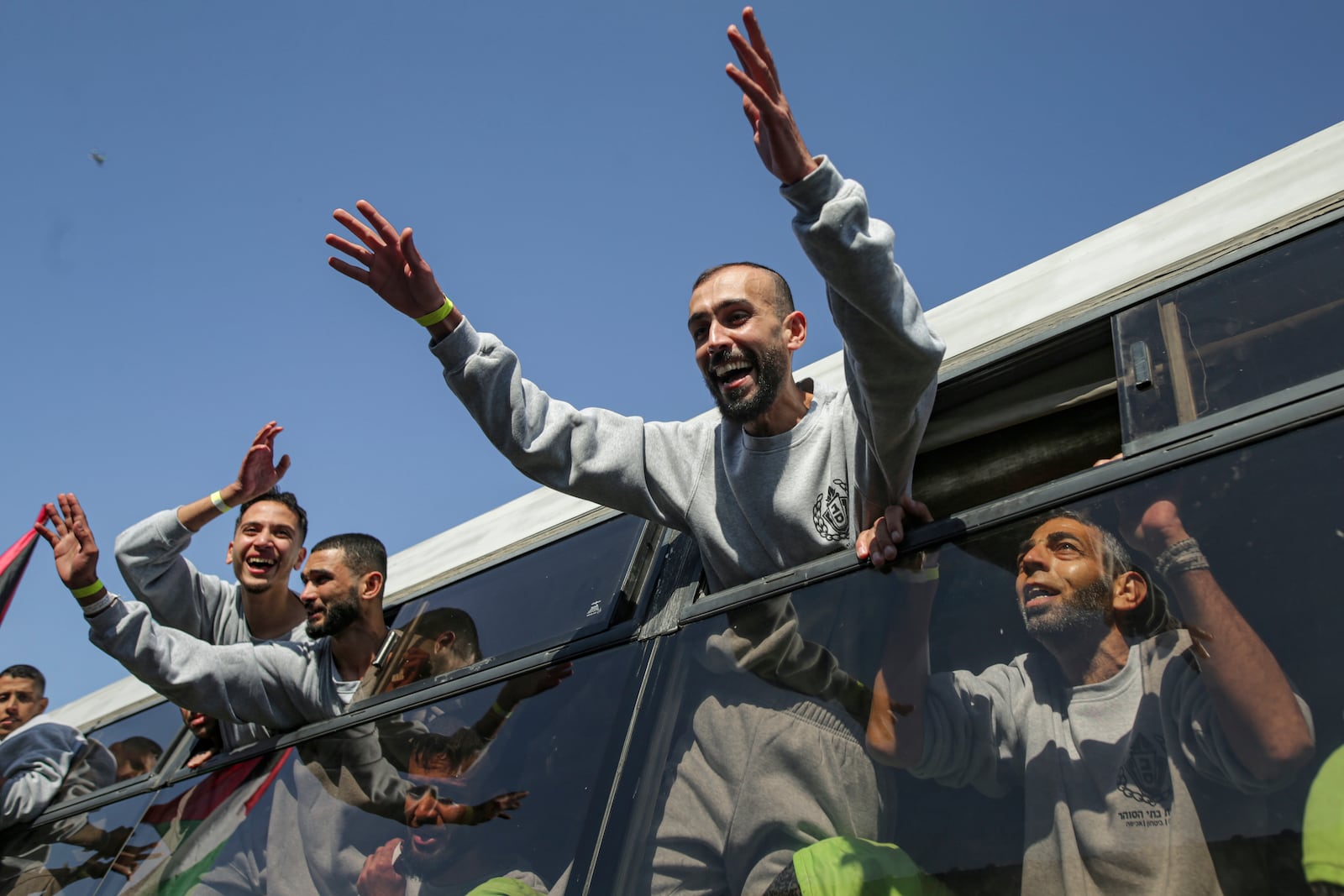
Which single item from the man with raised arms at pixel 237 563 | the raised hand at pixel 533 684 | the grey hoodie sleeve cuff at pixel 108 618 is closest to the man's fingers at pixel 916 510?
the raised hand at pixel 533 684

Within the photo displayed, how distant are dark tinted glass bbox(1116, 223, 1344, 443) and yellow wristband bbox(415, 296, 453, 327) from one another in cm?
124

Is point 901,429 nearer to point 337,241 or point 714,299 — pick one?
point 714,299

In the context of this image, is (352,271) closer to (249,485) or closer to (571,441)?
(571,441)

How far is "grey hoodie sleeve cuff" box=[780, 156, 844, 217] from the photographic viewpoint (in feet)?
5.30

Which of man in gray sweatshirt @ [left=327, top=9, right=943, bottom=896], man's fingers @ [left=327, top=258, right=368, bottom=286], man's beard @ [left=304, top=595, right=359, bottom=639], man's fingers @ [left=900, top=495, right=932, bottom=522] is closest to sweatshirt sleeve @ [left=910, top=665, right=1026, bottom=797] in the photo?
man in gray sweatshirt @ [left=327, top=9, right=943, bottom=896]

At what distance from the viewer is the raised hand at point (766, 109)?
1.61 m

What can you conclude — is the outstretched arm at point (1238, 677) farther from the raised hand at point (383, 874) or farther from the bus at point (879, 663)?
the raised hand at point (383, 874)

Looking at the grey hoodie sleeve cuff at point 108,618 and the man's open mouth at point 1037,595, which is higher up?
the grey hoodie sleeve cuff at point 108,618

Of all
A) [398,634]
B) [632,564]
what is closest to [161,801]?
[398,634]

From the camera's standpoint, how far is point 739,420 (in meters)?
2.08

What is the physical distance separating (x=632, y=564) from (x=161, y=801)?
1356mm

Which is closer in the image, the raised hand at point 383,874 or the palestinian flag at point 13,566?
the raised hand at point 383,874

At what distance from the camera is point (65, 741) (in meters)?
3.48

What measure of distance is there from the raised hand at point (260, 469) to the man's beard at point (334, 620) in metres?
0.56
